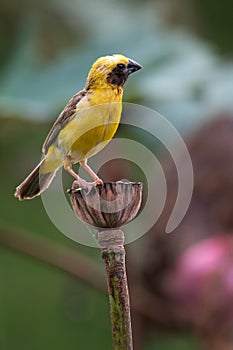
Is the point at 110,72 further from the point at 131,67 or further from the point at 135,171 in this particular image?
the point at 135,171

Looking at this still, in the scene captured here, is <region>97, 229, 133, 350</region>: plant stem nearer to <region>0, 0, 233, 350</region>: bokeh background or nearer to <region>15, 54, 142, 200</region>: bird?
<region>15, 54, 142, 200</region>: bird

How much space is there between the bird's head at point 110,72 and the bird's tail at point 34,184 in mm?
38

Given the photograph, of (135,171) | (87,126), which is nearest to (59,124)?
(87,126)

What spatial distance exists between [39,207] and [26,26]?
333 millimetres

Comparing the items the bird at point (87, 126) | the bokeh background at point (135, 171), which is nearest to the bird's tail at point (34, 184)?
the bird at point (87, 126)

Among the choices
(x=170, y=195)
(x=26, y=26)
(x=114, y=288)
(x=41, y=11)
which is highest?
(x=41, y=11)

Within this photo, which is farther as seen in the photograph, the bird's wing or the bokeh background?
the bokeh background

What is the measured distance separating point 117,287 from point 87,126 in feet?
0.19

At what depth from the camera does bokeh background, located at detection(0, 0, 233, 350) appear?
113 centimetres

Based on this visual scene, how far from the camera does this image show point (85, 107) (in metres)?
0.33

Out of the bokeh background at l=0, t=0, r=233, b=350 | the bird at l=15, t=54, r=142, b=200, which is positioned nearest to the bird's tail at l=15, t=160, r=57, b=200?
the bird at l=15, t=54, r=142, b=200

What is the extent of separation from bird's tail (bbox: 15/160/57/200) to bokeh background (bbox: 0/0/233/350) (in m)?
0.62

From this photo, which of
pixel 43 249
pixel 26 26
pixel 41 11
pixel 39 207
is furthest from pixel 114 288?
pixel 41 11

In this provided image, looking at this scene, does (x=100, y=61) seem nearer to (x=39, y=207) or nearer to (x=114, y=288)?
(x=114, y=288)
